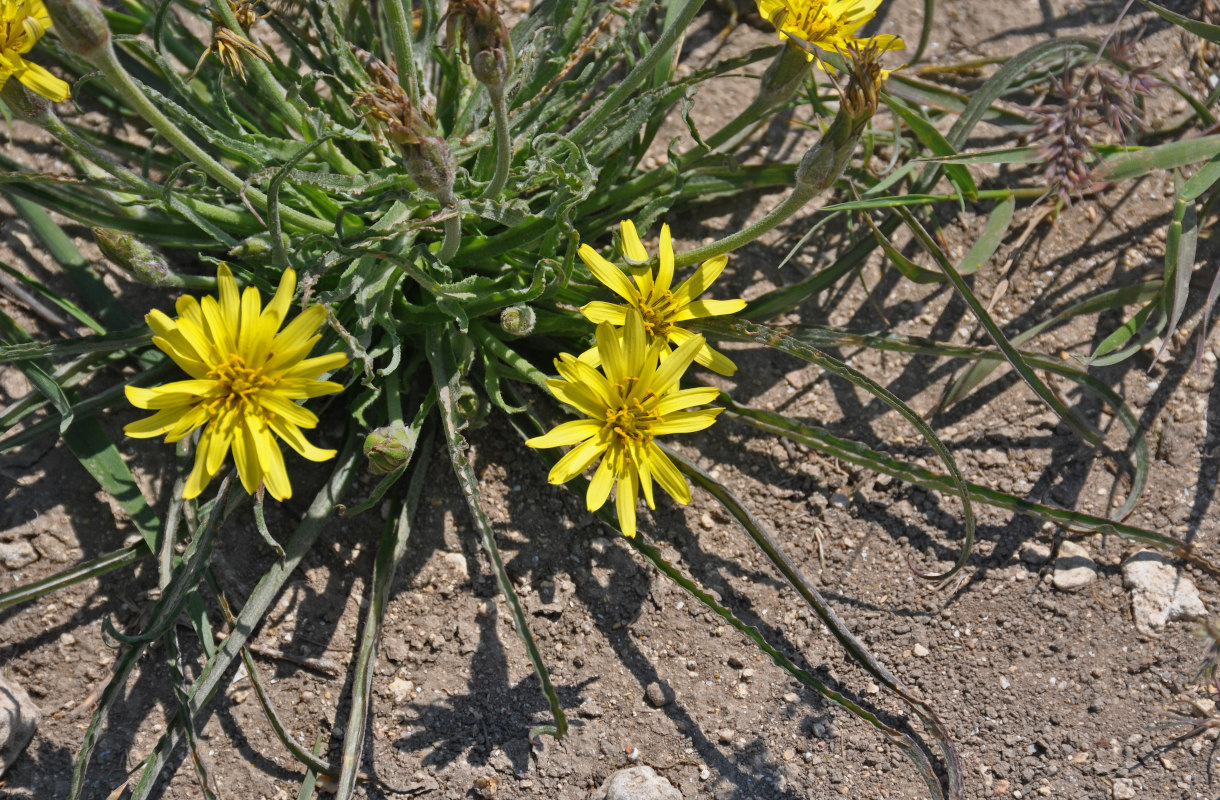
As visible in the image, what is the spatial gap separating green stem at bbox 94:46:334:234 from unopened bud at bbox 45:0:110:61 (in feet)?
0.06

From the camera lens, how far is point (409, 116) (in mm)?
1796

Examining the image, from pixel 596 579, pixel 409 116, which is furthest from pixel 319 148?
pixel 596 579

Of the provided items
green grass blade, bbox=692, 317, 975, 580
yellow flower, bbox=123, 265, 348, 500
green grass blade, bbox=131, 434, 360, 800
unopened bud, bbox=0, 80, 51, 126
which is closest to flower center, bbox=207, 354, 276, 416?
yellow flower, bbox=123, 265, 348, 500

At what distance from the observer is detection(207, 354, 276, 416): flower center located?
2010mm

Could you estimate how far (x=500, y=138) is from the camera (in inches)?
79.8

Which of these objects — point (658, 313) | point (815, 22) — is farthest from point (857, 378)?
point (815, 22)

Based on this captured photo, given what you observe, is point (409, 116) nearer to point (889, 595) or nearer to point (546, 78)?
point (546, 78)

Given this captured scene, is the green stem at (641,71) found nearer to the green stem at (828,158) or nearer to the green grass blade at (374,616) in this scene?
the green stem at (828,158)

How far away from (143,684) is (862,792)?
209 centimetres

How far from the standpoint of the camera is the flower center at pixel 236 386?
201 centimetres

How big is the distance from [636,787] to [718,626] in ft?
1.76

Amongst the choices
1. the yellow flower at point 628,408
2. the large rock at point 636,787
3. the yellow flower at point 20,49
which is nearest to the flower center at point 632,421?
the yellow flower at point 628,408

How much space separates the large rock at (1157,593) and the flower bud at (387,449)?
2253mm

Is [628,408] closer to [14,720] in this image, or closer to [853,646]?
[853,646]
